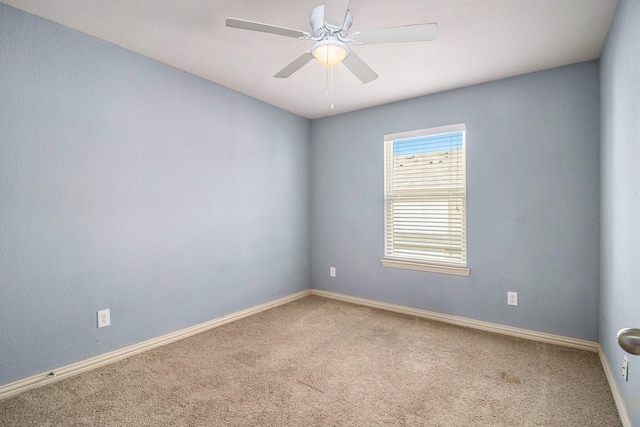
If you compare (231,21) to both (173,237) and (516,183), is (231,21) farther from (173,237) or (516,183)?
(516,183)

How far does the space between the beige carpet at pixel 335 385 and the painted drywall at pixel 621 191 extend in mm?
355

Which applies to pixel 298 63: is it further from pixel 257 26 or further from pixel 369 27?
pixel 369 27

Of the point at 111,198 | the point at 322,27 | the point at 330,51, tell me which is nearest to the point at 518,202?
the point at 330,51

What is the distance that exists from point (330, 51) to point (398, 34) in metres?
0.38

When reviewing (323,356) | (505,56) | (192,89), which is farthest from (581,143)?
(192,89)

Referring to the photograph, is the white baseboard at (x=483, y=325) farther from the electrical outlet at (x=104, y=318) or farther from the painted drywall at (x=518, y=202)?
the electrical outlet at (x=104, y=318)

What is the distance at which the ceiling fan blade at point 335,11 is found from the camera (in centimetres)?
151

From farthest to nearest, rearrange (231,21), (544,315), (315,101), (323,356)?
(315,101), (544,315), (323,356), (231,21)

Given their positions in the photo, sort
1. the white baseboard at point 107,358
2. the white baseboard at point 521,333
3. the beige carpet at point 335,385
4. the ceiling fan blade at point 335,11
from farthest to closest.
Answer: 1. the white baseboard at point 107,358
2. the white baseboard at point 521,333
3. the beige carpet at point 335,385
4. the ceiling fan blade at point 335,11

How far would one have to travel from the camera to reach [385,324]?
10.7ft

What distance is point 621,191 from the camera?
186 centimetres

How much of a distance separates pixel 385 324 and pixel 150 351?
2.14 metres

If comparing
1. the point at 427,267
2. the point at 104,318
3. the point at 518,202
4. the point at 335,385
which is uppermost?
the point at 518,202

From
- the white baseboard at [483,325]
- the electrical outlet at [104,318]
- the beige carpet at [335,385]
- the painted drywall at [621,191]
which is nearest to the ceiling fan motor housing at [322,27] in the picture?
the painted drywall at [621,191]
